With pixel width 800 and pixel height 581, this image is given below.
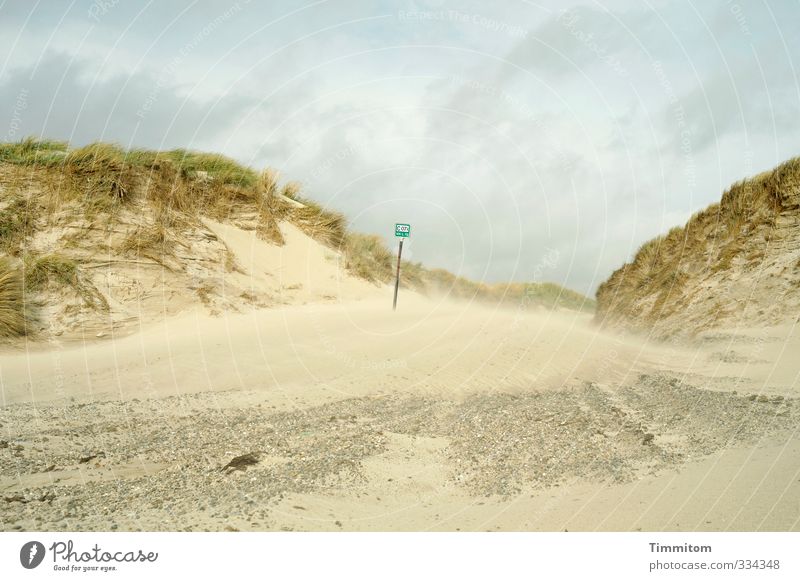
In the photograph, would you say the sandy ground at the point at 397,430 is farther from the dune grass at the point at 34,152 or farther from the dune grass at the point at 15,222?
the dune grass at the point at 34,152

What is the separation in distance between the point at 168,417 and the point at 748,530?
7367mm

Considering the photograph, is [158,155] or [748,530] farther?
[158,155]

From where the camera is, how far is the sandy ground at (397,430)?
618 cm

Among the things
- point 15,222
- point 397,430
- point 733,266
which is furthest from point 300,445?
point 733,266

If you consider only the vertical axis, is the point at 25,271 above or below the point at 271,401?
above

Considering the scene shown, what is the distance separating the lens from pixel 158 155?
18.7 metres

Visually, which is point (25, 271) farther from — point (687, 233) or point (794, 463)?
point (687, 233)

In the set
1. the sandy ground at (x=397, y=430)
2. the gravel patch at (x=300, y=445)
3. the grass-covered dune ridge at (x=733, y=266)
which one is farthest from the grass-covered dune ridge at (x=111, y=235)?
the grass-covered dune ridge at (x=733, y=266)

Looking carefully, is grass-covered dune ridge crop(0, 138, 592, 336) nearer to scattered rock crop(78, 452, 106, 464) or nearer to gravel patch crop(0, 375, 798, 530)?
gravel patch crop(0, 375, 798, 530)

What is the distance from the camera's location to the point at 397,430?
29.5 ft

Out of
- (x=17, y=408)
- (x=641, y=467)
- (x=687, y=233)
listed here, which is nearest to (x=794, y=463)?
(x=641, y=467)

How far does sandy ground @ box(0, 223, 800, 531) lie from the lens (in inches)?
243

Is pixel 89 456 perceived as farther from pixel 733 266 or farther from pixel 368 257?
pixel 368 257

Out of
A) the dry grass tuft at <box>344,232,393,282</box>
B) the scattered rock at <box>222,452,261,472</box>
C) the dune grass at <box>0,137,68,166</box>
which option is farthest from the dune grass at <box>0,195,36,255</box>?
the scattered rock at <box>222,452,261,472</box>
